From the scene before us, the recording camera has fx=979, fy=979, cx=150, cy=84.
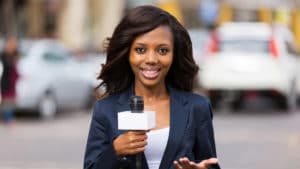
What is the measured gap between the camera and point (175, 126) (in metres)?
3.62

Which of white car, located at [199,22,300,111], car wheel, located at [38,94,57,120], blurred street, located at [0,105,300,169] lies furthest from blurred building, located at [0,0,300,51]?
blurred street, located at [0,105,300,169]

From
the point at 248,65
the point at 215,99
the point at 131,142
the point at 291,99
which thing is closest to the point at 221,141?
the point at 248,65

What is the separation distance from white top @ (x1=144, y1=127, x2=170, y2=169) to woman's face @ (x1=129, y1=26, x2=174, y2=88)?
8.5 inches

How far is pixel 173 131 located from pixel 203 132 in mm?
149

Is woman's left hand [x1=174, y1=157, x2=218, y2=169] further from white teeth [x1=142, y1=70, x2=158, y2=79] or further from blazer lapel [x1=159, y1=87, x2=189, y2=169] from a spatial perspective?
white teeth [x1=142, y1=70, x2=158, y2=79]

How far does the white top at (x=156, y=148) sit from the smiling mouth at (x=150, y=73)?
215 millimetres

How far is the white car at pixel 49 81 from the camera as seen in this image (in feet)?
63.3

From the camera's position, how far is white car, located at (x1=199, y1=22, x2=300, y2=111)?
20.7 m

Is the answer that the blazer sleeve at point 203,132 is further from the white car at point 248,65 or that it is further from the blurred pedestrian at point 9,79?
the white car at point 248,65

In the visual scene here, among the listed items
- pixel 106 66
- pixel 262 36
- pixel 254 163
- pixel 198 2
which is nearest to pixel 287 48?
pixel 262 36

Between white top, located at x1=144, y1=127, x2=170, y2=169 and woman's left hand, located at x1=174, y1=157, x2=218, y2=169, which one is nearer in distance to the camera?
woman's left hand, located at x1=174, y1=157, x2=218, y2=169

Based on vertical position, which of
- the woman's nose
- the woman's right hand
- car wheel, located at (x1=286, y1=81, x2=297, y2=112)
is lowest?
car wheel, located at (x1=286, y1=81, x2=297, y2=112)

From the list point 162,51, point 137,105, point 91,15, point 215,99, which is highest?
point 162,51

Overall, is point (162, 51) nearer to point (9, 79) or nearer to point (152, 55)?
point (152, 55)
